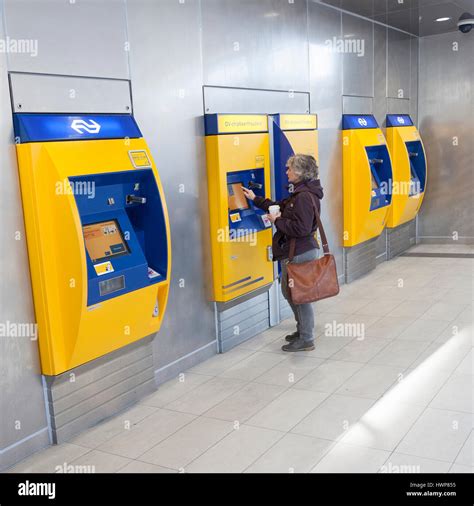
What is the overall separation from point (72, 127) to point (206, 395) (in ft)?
6.00

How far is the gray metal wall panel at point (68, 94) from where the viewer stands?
2924 millimetres

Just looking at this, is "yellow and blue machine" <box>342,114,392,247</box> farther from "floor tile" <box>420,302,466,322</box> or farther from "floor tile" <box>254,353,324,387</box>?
"floor tile" <box>254,353,324,387</box>

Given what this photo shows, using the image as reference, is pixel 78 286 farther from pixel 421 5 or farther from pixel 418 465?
pixel 421 5

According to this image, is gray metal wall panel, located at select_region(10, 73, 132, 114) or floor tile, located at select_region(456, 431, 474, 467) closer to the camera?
floor tile, located at select_region(456, 431, 474, 467)

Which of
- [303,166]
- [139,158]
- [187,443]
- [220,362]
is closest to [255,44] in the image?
[303,166]

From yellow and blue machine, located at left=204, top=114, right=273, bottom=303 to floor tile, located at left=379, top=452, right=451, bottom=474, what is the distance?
6.16 ft

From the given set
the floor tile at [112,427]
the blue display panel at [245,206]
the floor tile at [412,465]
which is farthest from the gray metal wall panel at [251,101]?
the floor tile at [412,465]

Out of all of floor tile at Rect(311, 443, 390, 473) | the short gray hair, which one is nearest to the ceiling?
the short gray hair

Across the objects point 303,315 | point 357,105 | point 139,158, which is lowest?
point 303,315

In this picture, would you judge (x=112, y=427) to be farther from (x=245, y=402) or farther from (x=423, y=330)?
(x=423, y=330)

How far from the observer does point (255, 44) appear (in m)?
4.82

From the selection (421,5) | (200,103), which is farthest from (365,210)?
(200,103)

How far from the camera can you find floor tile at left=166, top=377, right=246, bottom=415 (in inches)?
142

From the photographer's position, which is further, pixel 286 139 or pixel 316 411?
pixel 286 139
